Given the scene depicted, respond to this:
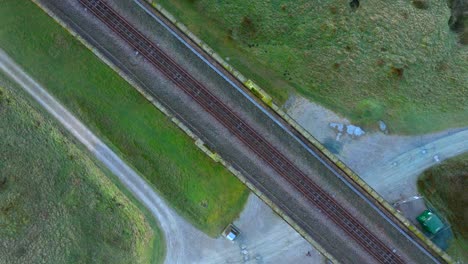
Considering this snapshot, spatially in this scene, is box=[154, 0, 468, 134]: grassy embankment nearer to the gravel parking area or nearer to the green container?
the gravel parking area

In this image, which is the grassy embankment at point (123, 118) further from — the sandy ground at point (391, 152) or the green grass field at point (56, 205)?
the sandy ground at point (391, 152)

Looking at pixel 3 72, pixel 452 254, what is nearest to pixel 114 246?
pixel 3 72

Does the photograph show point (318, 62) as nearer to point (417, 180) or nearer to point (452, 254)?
point (417, 180)

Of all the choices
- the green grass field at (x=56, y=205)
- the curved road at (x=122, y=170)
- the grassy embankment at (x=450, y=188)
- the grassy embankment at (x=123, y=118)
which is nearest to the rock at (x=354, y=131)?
the grassy embankment at (x=450, y=188)

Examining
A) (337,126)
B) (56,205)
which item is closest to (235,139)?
(337,126)

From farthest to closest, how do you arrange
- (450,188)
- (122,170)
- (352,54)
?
(352,54) → (450,188) → (122,170)

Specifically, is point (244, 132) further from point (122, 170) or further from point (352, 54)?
point (352, 54)

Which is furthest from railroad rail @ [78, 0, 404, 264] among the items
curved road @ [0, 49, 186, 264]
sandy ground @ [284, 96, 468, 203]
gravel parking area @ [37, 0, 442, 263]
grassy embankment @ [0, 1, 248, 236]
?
curved road @ [0, 49, 186, 264]
